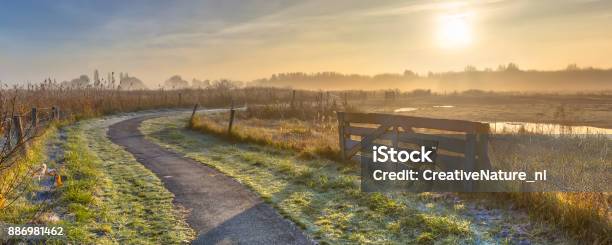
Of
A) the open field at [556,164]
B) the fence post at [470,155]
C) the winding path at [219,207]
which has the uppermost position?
the fence post at [470,155]

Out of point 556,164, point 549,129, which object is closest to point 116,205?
point 556,164

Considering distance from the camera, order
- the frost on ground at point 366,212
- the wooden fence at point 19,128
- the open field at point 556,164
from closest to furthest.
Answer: the wooden fence at point 19,128, the open field at point 556,164, the frost on ground at point 366,212

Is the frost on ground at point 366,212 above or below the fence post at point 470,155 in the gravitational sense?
below

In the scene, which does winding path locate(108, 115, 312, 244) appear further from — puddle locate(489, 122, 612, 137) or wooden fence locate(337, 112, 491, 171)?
puddle locate(489, 122, 612, 137)

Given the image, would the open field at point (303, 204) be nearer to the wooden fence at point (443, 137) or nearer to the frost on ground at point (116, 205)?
the frost on ground at point (116, 205)

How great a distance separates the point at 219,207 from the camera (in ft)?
28.9

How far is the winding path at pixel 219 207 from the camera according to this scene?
7090 millimetres

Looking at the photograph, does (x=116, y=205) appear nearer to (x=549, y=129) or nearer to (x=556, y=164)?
(x=556, y=164)

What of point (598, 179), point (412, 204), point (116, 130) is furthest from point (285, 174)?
point (116, 130)

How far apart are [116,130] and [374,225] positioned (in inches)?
745

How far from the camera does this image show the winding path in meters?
7.09

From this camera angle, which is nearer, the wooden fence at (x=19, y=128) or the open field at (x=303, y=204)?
the wooden fence at (x=19, y=128)

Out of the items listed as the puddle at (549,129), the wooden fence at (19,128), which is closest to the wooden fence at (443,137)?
the puddle at (549,129)

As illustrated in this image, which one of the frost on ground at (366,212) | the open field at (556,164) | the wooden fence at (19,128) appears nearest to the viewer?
the wooden fence at (19,128)
